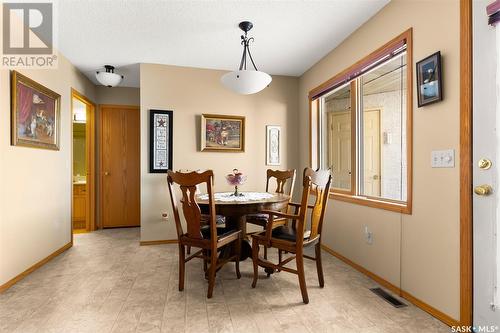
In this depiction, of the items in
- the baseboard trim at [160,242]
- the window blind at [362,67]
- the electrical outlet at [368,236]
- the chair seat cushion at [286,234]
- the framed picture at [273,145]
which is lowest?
the baseboard trim at [160,242]

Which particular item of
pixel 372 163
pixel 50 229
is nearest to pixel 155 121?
pixel 50 229

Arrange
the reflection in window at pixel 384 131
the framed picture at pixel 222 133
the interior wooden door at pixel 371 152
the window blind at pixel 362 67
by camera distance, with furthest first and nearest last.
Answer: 1. the framed picture at pixel 222 133
2. the interior wooden door at pixel 371 152
3. the reflection in window at pixel 384 131
4. the window blind at pixel 362 67

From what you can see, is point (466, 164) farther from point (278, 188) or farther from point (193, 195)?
point (278, 188)

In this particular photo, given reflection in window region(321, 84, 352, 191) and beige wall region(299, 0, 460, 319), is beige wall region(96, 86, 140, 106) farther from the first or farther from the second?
beige wall region(299, 0, 460, 319)

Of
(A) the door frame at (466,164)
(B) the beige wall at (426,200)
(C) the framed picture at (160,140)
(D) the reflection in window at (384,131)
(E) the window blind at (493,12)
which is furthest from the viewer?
(C) the framed picture at (160,140)

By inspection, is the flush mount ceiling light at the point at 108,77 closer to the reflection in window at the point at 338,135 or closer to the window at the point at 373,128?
the window at the point at 373,128

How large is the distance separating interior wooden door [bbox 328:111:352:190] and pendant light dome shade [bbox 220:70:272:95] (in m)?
1.29

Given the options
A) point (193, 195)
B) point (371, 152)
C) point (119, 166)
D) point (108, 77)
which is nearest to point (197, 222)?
point (193, 195)

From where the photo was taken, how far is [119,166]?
14.9ft

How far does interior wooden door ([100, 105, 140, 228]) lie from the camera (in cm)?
449

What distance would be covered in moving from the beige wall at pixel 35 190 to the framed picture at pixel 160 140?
1.05 meters

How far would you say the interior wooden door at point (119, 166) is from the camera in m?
4.49

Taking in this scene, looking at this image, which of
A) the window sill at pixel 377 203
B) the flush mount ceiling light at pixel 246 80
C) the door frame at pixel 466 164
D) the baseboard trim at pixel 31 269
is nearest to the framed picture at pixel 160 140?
the baseboard trim at pixel 31 269

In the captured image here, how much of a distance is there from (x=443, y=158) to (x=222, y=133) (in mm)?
2682
